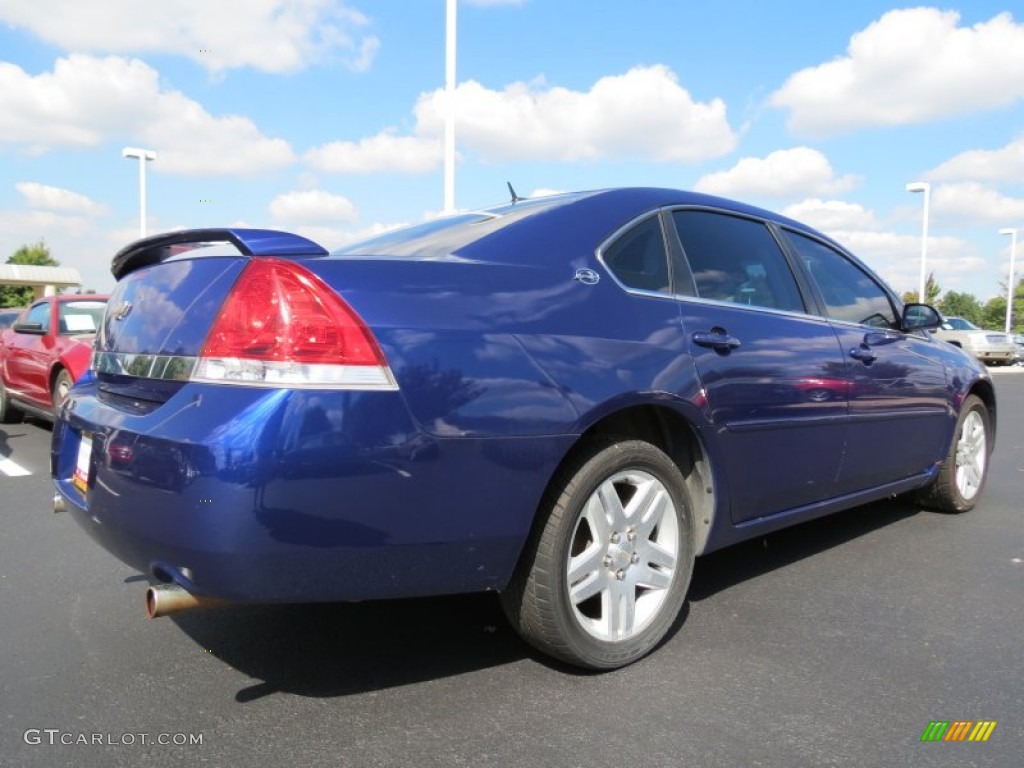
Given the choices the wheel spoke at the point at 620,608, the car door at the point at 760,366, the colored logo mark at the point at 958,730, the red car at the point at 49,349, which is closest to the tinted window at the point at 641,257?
the car door at the point at 760,366

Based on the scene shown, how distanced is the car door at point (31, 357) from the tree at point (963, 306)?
205 feet

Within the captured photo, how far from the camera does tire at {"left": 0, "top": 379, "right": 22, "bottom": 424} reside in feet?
31.0

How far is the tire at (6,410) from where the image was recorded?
944 cm

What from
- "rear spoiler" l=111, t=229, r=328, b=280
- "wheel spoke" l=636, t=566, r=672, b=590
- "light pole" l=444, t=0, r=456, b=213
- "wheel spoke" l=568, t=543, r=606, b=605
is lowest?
"wheel spoke" l=636, t=566, r=672, b=590

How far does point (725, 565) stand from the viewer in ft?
12.8

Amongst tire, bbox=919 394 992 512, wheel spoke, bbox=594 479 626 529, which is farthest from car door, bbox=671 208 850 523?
tire, bbox=919 394 992 512

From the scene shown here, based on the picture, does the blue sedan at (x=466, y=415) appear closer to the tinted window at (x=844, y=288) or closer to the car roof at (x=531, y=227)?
the car roof at (x=531, y=227)

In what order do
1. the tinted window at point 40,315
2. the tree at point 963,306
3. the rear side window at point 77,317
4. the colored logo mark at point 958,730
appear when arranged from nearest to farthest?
the colored logo mark at point 958,730 → the rear side window at point 77,317 → the tinted window at point 40,315 → the tree at point 963,306

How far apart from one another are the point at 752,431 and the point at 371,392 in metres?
1.61

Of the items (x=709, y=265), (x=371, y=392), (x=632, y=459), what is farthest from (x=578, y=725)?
(x=709, y=265)

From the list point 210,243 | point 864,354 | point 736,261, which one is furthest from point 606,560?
point 864,354

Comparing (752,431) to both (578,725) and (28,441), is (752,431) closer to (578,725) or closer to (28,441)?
(578,725)

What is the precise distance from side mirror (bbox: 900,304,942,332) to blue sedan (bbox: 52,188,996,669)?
43.1 inches

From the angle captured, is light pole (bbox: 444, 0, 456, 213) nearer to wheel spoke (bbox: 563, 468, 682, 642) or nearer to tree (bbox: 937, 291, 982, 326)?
wheel spoke (bbox: 563, 468, 682, 642)
